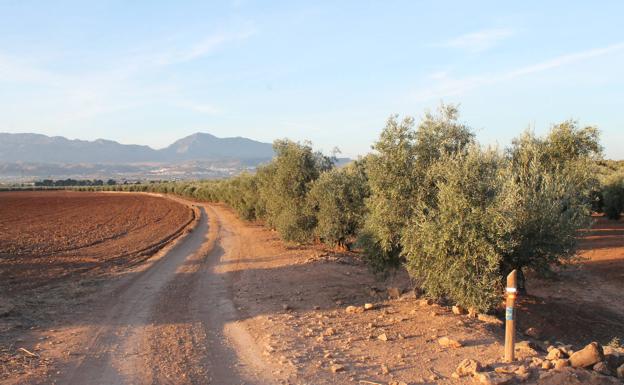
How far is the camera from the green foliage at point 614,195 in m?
38.0

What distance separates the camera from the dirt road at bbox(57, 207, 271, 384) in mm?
8289

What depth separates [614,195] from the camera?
38531 mm

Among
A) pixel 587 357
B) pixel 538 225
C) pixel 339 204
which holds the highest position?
pixel 538 225

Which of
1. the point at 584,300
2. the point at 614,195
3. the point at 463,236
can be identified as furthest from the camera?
the point at 614,195

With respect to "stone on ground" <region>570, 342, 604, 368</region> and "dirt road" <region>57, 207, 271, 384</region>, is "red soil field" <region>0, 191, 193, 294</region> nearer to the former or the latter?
"dirt road" <region>57, 207, 271, 384</region>

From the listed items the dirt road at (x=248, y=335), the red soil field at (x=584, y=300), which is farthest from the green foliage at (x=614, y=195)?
the dirt road at (x=248, y=335)

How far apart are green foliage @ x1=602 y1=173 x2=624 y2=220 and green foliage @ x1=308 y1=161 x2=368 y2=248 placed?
23.5 metres

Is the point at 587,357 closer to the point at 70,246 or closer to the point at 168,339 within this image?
the point at 168,339

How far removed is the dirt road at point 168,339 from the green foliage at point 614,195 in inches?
1312

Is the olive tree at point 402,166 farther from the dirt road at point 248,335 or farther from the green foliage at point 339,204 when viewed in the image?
the green foliage at point 339,204

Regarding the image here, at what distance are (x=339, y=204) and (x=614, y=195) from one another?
25825 millimetres

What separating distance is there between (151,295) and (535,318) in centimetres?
1095

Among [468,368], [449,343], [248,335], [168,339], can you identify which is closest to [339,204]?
[248,335]

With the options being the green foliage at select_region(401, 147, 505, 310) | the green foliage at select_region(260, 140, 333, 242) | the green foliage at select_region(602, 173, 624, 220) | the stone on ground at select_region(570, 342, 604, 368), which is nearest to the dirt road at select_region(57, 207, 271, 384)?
the green foliage at select_region(401, 147, 505, 310)
